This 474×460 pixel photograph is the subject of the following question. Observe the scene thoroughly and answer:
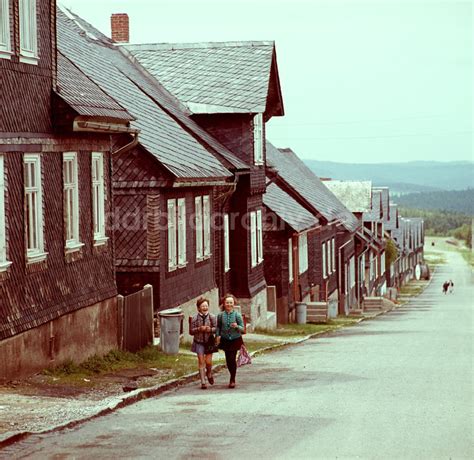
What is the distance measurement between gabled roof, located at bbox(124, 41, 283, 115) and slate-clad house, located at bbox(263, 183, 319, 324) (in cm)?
534

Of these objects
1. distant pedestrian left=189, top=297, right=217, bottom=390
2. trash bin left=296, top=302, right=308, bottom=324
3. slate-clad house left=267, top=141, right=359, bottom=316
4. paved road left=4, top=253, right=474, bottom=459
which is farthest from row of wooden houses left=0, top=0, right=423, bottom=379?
paved road left=4, top=253, right=474, bottom=459

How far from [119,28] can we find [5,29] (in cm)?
2502

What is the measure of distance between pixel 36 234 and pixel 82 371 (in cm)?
260

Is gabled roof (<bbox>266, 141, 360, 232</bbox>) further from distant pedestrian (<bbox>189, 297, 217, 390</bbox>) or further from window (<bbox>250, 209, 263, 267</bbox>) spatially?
distant pedestrian (<bbox>189, 297, 217, 390</bbox>)

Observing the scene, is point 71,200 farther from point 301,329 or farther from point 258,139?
point 301,329

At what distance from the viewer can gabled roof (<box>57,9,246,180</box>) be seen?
26500 millimetres

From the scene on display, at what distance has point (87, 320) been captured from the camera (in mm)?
Result: 19953

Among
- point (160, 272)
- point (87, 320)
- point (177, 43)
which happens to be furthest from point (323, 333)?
point (87, 320)

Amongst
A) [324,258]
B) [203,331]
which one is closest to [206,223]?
[203,331]

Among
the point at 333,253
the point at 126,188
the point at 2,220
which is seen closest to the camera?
the point at 2,220

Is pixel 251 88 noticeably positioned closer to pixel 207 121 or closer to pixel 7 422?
pixel 207 121

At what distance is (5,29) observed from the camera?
16.3 meters

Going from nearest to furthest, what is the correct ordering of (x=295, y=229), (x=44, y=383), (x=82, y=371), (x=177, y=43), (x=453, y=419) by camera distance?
(x=453, y=419), (x=44, y=383), (x=82, y=371), (x=177, y=43), (x=295, y=229)

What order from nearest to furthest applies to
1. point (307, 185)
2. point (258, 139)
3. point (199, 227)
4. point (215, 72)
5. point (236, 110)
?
point (199, 227) < point (236, 110) < point (258, 139) < point (215, 72) < point (307, 185)
